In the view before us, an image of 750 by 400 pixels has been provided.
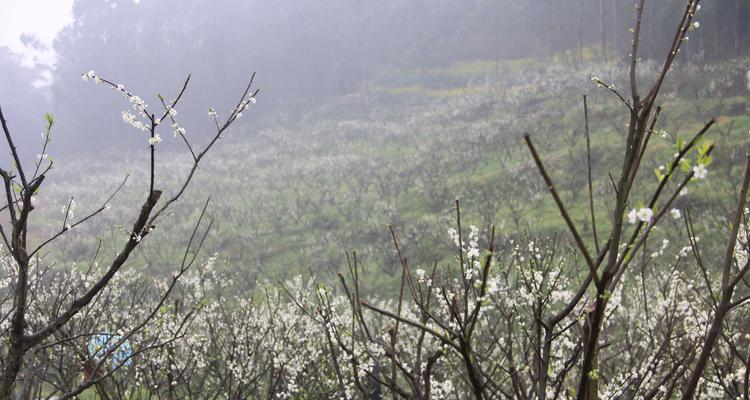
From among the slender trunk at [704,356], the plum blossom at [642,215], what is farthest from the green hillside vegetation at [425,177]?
the plum blossom at [642,215]

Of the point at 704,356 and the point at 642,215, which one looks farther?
the point at 704,356

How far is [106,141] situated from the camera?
201ft

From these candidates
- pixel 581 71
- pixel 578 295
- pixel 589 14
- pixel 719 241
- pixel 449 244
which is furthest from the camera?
pixel 589 14

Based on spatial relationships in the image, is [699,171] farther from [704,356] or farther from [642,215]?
[704,356]

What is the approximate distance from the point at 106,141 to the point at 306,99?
77.7 ft

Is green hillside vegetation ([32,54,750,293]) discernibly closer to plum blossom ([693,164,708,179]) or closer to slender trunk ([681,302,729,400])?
slender trunk ([681,302,729,400])

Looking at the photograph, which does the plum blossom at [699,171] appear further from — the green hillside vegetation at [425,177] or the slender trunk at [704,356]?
the green hillside vegetation at [425,177]

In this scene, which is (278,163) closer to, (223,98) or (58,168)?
(223,98)

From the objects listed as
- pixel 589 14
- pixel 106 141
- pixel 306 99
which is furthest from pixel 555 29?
pixel 106 141

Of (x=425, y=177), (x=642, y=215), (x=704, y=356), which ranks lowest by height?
(x=704, y=356)

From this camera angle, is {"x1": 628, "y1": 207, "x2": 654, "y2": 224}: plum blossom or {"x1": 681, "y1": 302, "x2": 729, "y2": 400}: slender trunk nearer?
{"x1": 628, "y1": 207, "x2": 654, "y2": 224}: plum blossom

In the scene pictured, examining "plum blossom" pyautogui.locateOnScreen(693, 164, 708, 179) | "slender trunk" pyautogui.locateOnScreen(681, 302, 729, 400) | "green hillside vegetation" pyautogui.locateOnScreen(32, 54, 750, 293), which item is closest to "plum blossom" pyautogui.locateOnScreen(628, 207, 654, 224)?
"plum blossom" pyautogui.locateOnScreen(693, 164, 708, 179)

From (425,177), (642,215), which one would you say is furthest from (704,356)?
(425,177)

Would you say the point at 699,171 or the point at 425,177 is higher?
the point at 425,177
